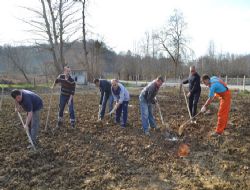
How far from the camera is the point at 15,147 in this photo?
20.6 ft

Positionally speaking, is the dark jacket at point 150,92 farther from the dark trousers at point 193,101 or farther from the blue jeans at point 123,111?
the dark trousers at point 193,101

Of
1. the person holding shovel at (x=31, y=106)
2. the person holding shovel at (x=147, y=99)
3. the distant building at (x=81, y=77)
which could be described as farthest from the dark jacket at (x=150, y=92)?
the distant building at (x=81, y=77)

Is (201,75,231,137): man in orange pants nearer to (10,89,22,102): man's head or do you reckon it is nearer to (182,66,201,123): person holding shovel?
(182,66,201,123): person holding shovel

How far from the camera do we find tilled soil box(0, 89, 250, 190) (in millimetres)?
4559

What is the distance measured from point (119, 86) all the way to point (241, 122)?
3.82 meters

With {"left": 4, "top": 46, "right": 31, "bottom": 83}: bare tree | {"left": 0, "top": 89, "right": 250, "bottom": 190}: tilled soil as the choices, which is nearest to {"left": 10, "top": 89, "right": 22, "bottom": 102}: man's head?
{"left": 0, "top": 89, "right": 250, "bottom": 190}: tilled soil

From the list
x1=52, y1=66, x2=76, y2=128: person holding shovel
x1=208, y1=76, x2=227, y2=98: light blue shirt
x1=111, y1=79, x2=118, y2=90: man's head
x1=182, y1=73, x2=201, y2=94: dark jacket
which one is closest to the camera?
x1=208, y1=76, x2=227, y2=98: light blue shirt

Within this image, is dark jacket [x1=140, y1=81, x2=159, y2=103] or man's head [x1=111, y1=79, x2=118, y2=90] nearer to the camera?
dark jacket [x1=140, y1=81, x2=159, y2=103]

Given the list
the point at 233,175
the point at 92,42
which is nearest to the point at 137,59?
the point at 92,42

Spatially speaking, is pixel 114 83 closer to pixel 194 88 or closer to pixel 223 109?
pixel 194 88

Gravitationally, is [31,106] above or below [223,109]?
above

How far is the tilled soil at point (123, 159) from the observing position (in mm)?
4559

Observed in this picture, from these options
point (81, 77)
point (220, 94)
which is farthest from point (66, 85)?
point (81, 77)

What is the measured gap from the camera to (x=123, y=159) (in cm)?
557
